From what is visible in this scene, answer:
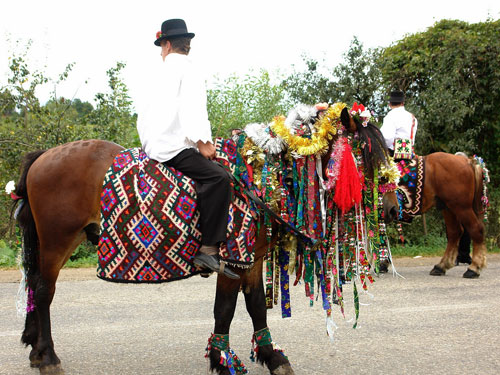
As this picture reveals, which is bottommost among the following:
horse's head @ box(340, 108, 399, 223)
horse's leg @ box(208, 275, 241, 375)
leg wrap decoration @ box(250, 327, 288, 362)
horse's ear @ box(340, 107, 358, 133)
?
leg wrap decoration @ box(250, 327, 288, 362)

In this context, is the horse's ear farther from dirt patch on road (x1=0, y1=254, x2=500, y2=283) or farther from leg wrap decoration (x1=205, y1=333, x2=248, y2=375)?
dirt patch on road (x1=0, y1=254, x2=500, y2=283)

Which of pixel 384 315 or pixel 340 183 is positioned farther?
pixel 384 315

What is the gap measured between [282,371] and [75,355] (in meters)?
1.85

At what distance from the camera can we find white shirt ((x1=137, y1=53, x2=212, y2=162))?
3.70 meters

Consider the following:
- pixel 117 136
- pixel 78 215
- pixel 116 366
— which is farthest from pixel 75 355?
pixel 117 136

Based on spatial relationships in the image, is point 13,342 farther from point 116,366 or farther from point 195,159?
point 195,159

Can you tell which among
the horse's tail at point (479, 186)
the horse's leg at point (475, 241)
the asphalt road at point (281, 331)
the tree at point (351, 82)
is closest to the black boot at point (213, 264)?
the asphalt road at point (281, 331)

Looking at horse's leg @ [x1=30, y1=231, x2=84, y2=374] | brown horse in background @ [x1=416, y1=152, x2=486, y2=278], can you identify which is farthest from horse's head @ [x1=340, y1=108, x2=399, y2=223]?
brown horse in background @ [x1=416, y1=152, x2=486, y2=278]

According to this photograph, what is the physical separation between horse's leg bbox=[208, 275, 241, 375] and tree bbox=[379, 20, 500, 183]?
8715 mm

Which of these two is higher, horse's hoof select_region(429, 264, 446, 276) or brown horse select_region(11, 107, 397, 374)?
brown horse select_region(11, 107, 397, 374)

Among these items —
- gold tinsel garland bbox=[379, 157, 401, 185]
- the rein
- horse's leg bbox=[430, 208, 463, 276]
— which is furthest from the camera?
horse's leg bbox=[430, 208, 463, 276]

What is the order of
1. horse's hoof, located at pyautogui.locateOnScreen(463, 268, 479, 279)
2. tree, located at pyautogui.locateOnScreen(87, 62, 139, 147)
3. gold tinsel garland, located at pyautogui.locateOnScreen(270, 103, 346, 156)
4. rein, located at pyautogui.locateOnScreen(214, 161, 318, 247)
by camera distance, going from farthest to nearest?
1. tree, located at pyautogui.locateOnScreen(87, 62, 139, 147)
2. horse's hoof, located at pyautogui.locateOnScreen(463, 268, 479, 279)
3. gold tinsel garland, located at pyautogui.locateOnScreen(270, 103, 346, 156)
4. rein, located at pyautogui.locateOnScreen(214, 161, 318, 247)

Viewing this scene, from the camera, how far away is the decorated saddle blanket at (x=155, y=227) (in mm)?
3764

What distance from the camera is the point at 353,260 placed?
4.11 m
